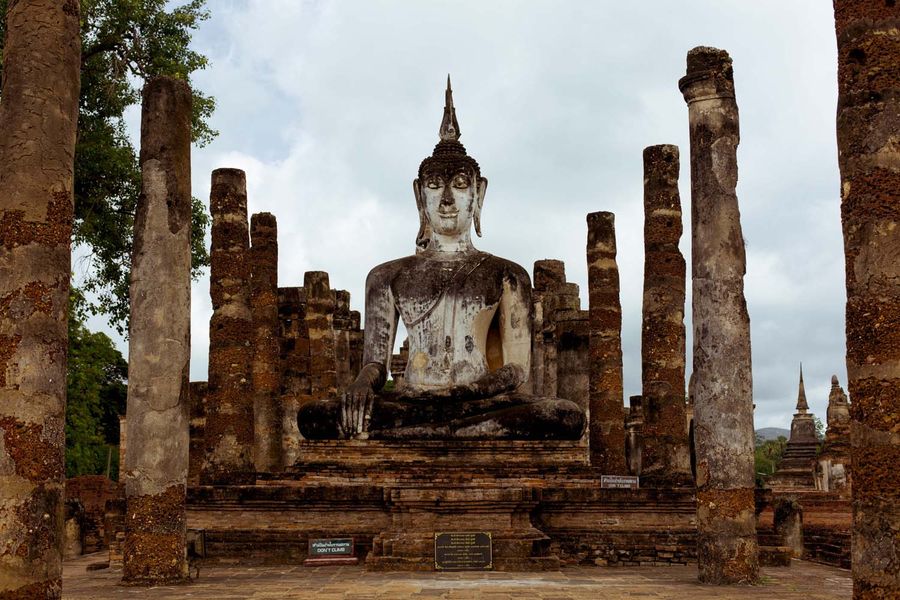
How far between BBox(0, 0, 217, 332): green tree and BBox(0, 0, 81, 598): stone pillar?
12983mm

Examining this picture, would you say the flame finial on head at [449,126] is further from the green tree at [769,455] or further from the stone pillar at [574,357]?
the green tree at [769,455]

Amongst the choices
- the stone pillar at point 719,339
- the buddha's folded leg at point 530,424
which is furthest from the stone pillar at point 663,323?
the stone pillar at point 719,339

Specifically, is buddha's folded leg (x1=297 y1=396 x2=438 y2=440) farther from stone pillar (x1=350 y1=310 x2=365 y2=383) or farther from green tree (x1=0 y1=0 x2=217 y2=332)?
stone pillar (x1=350 y1=310 x2=365 y2=383)

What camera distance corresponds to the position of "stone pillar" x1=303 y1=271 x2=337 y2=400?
21719 millimetres

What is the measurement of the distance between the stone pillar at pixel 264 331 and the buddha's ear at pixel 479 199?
18.8ft

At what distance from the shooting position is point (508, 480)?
11492 millimetres

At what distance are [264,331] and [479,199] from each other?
237 inches

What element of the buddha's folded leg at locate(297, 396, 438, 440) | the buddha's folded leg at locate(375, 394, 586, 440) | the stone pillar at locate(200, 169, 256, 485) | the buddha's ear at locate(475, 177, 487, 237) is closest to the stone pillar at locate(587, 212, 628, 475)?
the buddha's ear at locate(475, 177, 487, 237)

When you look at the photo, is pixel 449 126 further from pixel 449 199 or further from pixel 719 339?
pixel 719 339

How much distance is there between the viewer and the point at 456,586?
331 inches

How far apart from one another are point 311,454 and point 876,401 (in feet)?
22.7

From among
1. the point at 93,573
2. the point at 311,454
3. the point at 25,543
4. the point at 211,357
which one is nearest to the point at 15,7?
the point at 25,543

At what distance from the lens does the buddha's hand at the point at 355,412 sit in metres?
12.3

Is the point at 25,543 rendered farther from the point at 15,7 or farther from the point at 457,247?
the point at 457,247
